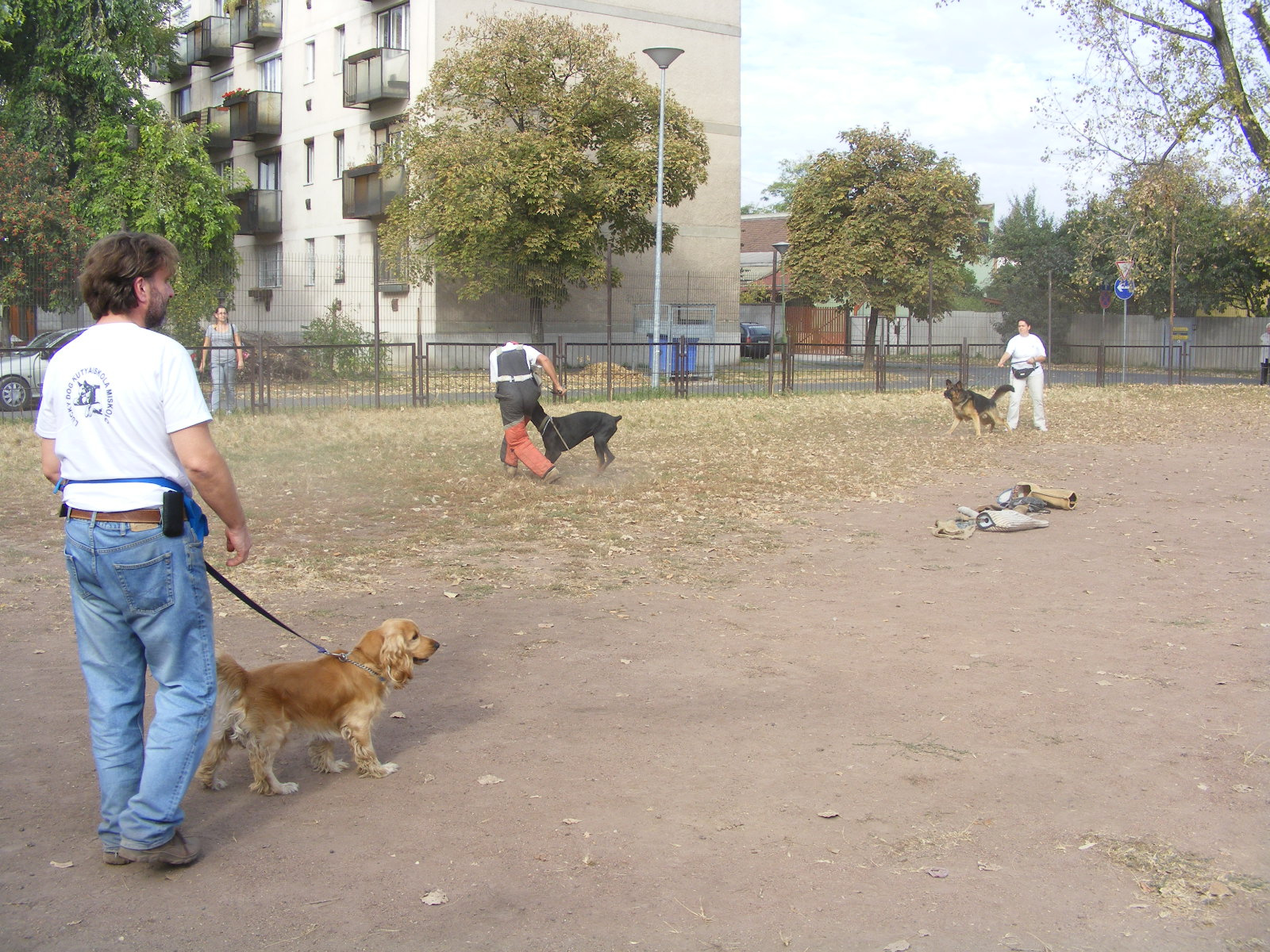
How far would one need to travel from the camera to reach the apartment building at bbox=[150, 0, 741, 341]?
32875 mm

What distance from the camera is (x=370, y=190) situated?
33.5 meters

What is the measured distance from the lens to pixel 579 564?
8188 millimetres

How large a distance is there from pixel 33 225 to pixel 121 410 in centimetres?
2833

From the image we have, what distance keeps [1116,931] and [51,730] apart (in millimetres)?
4130

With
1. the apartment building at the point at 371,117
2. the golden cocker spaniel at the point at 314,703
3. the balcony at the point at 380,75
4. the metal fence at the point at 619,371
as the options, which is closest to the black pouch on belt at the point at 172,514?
the golden cocker spaniel at the point at 314,703

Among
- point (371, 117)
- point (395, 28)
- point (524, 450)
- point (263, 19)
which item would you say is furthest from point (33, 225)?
point (524, 450)

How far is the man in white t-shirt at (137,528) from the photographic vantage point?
3.36 meters

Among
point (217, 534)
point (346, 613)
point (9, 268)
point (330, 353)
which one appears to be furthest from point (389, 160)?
point (346, 613)

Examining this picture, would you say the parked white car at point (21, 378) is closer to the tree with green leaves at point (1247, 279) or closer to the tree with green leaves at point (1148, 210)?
the tree with green leaves at point (1148, 210)

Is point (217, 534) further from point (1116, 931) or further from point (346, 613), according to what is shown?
point (1116, 931)

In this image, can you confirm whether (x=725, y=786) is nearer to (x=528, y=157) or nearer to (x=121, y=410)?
(x=121, y=410)

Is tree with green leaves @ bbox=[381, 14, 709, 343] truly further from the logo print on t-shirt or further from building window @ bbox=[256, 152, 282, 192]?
the logo print on t-shirt

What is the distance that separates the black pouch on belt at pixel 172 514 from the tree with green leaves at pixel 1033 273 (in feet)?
131

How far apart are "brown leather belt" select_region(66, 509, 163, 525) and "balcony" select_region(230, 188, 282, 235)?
38283 millimetres
